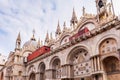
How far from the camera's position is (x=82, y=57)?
80.6 ft

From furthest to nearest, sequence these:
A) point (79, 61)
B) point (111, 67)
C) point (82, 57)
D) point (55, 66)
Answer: point (55, 66)
point (79, 61)
point (82, 57)
point (111, 67)

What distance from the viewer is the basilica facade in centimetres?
2016

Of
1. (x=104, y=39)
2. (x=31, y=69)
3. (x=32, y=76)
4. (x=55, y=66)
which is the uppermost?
(x=104, y=39)

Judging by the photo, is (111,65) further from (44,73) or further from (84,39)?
(44,73)

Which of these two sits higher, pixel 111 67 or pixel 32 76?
pixel 111 67

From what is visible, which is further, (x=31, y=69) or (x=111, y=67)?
(x=31, y=69)

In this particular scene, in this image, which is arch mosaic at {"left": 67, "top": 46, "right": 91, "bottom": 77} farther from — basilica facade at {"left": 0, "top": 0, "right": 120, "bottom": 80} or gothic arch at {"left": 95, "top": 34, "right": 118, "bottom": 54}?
gothic arch at {"left": 95, "top": 34, "right": 118, "bottom": 54}

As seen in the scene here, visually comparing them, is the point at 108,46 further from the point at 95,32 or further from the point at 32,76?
the point at 32,76

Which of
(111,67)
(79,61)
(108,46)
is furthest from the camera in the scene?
(79,61)

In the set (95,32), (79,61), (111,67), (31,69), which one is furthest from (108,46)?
(31,69)

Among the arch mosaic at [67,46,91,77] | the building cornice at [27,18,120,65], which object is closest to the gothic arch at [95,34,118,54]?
the building cornice at [27,18,120,65]

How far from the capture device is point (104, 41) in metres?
21.2

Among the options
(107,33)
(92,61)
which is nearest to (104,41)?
(107,33)

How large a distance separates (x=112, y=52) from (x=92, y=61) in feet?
9.84
